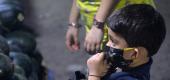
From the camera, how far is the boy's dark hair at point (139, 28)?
4.59 feet

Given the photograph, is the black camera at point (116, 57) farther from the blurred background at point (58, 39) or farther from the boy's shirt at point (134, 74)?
the blurred background at point (58, 39)

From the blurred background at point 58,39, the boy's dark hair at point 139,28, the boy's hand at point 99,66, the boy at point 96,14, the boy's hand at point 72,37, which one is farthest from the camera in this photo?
the blurred background at point 58,39

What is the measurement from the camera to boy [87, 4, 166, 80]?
1.40 m

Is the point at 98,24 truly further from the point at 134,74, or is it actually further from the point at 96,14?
the point at 134,74

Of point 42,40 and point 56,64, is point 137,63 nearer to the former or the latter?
point 56,64

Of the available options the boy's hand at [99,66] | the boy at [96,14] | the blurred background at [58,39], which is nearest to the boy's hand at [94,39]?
A: the boy at [96,14]

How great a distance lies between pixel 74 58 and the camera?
3740 millimetres

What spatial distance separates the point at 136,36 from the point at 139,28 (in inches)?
1.2

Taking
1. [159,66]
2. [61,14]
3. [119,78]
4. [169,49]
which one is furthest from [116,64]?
[61,14]

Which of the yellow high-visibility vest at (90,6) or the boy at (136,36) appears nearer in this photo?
the boy at (136,36)

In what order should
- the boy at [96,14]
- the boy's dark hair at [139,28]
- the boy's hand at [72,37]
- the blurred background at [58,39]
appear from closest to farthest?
the boy's dark hair at [139,28]
the boy at [96,14]
the boy's hand at [72,37]
the blurred background at [58,39]

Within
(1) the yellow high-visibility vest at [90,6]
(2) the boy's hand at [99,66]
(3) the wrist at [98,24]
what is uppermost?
(1) the yellow high-visibility vest at [90,6]

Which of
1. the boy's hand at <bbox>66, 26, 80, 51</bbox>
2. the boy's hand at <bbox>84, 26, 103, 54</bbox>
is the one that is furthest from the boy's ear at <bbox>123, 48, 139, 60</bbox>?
the boy's hand at <bbox>66, 26, 80, 51</bbox>

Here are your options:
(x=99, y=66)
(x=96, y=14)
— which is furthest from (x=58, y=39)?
(x=99, y=66)
